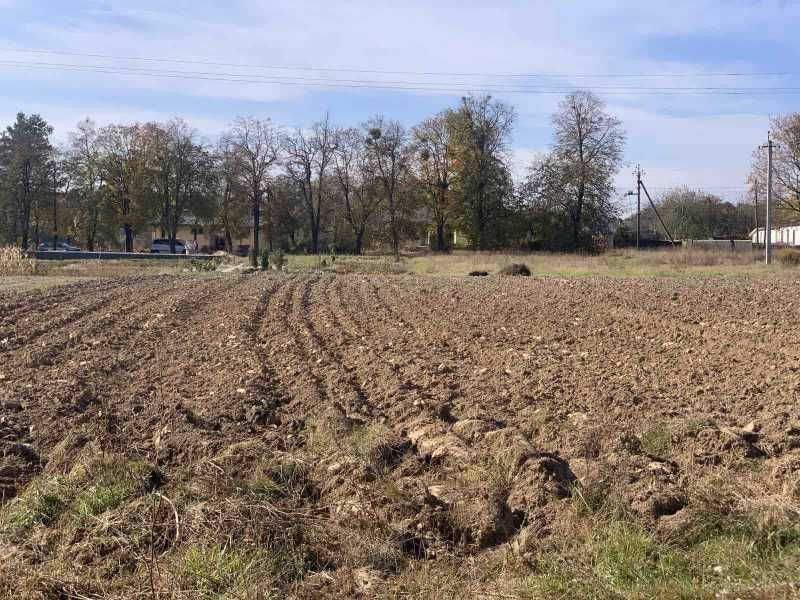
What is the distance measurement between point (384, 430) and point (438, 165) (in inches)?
2626

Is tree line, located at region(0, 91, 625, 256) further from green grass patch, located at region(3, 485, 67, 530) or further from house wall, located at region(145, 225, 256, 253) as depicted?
green grass patch, located at region(3, 485, 67, 530)

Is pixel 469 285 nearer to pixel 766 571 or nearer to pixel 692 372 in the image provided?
pixel 692 372

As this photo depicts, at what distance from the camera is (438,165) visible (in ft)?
237

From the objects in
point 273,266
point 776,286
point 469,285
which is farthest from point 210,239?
point 776,286

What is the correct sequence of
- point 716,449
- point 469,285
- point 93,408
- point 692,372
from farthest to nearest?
point 469,285
point 692,372
point 93,408
point 716,449

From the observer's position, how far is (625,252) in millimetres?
52281

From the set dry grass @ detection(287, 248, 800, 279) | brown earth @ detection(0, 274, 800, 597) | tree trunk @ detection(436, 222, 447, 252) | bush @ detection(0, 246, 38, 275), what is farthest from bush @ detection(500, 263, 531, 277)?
tree trunk @ detection(436, 222, 447, 252)

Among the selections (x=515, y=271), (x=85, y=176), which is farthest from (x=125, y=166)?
(x=515, y=271)

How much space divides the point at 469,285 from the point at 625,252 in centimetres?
2912

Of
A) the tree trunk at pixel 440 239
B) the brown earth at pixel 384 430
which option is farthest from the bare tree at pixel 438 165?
the brown earth at pixel 384 430

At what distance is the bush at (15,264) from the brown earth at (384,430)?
91.0 ft

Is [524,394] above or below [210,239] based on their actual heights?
below

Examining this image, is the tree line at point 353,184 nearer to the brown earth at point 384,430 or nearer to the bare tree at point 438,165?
the bare tree at point 438,165

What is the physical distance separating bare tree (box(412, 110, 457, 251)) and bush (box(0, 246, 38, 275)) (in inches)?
1534
